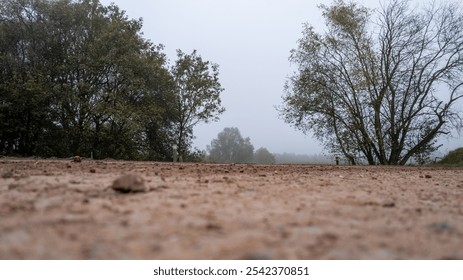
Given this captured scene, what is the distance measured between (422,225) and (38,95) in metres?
21.3

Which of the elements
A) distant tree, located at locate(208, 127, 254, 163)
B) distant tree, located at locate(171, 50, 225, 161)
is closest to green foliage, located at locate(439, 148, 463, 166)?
distant tree, located at locate(171, 50, 225, 161)

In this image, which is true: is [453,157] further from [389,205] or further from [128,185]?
[128,185]

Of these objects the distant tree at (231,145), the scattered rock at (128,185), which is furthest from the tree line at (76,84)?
the distant tree at (231,145)

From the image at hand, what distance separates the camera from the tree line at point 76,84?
65.3 ft

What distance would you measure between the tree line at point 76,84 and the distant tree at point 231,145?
4203 cm

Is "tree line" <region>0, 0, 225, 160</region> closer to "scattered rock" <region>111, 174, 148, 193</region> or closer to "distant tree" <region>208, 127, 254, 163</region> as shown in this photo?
"scattered rock" <region>111, 174, 148, 193</region>

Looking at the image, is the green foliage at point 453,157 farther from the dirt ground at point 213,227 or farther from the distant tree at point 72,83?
the dirt ground at point 213,227

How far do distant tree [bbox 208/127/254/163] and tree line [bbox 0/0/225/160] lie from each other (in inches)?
1655

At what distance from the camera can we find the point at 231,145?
70312 millimetres

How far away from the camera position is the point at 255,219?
218cm
